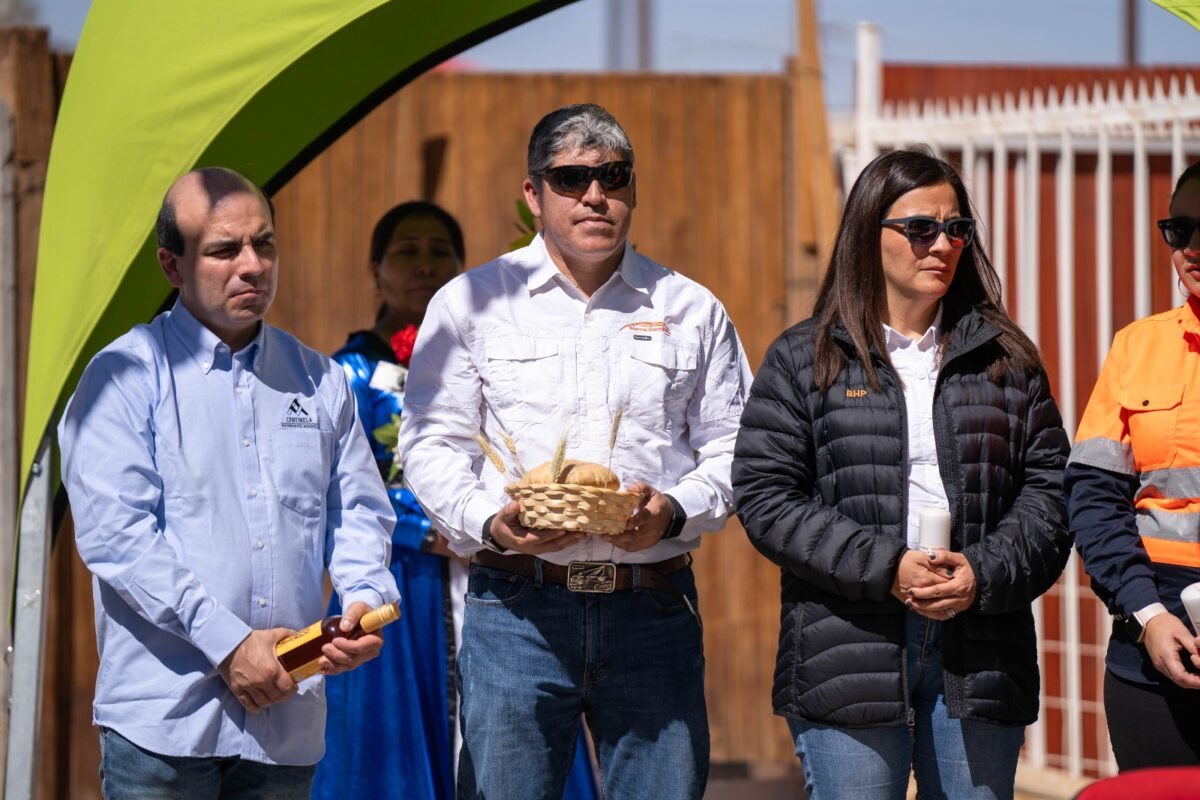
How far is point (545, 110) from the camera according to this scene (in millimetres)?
6234

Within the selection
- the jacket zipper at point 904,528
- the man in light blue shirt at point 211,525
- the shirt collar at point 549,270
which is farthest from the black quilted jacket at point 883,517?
the man in light blue shirt at point 211,525

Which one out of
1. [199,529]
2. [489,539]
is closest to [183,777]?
[199,529]

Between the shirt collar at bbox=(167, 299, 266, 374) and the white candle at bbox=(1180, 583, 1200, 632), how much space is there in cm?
193

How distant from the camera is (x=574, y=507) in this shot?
2758 millimetres

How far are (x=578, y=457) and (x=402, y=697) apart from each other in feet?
5.04

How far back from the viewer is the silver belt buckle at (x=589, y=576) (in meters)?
3.01

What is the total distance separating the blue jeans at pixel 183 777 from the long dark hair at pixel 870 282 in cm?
140

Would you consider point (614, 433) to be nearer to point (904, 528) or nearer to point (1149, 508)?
point (904, 528)

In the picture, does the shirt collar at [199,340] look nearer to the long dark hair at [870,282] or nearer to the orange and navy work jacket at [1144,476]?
the long dark hair at [870,282]

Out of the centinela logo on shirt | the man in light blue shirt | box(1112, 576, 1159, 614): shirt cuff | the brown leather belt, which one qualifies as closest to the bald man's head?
the man in light blue shirt

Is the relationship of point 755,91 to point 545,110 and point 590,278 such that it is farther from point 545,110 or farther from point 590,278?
point 590,278

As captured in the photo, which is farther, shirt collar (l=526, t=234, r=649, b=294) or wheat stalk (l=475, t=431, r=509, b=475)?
shirt collar (l=526, t=234, r=649, b=294)

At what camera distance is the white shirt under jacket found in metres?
3.10

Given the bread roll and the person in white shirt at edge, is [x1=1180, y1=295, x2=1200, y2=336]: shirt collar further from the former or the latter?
the bread roll
